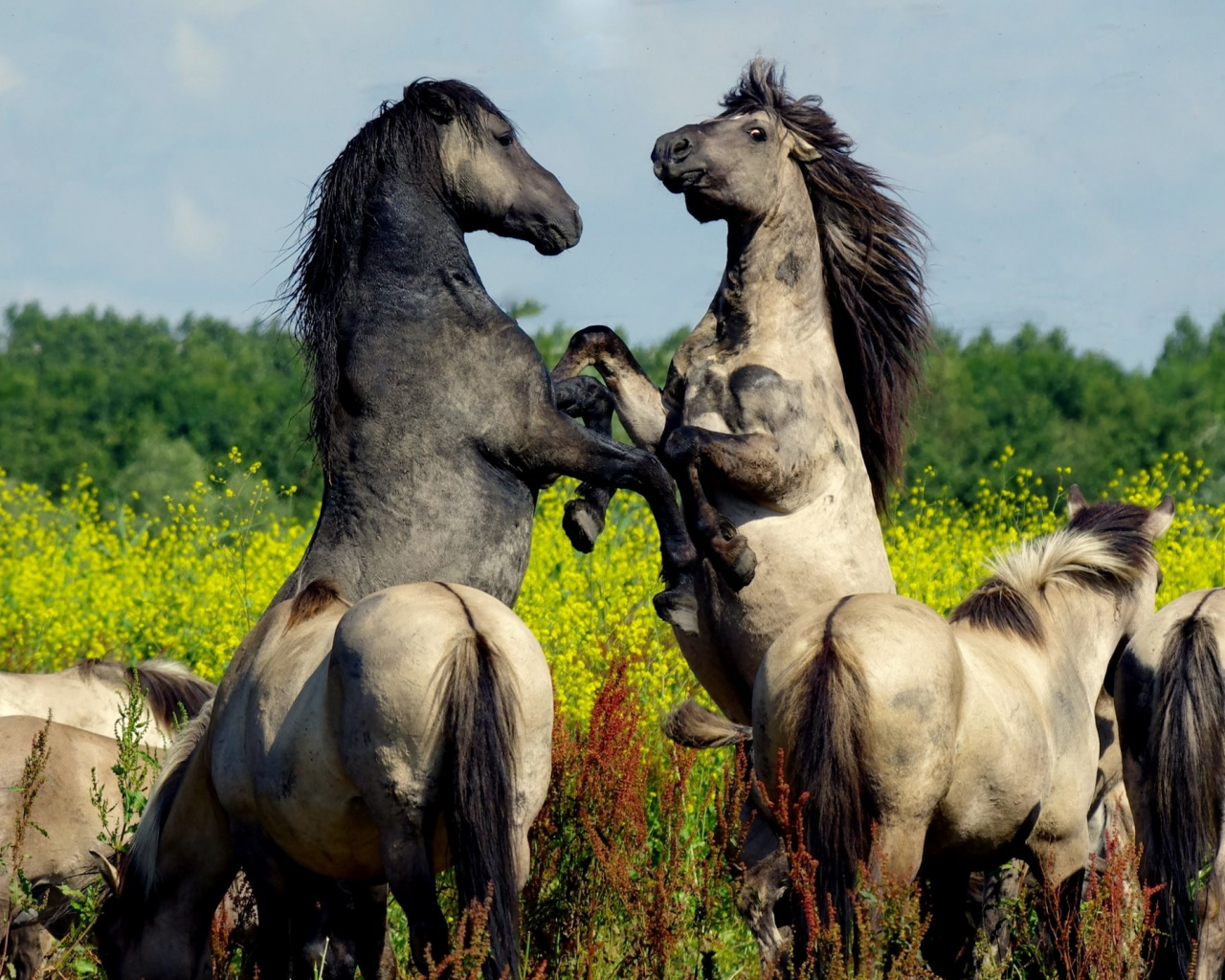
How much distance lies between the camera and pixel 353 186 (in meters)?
5.05

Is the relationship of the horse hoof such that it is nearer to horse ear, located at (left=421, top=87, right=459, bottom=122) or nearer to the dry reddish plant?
the dry reddish plant

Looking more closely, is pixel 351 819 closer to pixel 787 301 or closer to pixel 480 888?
pixel 480 888

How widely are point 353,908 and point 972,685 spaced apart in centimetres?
208

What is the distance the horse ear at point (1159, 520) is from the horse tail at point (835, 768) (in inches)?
86.6

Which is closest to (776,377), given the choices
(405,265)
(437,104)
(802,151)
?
(802,151)

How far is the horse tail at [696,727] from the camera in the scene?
5.91 metres

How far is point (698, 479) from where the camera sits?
524 cm

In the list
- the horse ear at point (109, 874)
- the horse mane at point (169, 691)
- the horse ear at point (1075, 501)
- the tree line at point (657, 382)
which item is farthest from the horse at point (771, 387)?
the tree line at point (657, 382)

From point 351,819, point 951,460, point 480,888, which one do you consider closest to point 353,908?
point 351,819

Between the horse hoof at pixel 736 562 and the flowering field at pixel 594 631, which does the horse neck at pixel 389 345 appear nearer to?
the horse hoof at pixel 736 562

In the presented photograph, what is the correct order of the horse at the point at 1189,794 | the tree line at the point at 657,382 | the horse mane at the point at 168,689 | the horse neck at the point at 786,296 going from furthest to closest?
1. the tree line at the point at 657,382
2. the horse mane at the point at 168,689
3. the horse neck at the point at 786,296
4. the horse at the point at 1189,794

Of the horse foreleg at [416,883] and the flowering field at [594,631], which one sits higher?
the flowering field at [594,631]

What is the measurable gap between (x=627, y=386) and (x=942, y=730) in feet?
6.90

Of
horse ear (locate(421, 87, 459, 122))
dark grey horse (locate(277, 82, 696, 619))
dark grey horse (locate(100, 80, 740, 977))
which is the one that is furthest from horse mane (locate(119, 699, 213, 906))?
horse ear (locate(421, 87, 459, 122))
